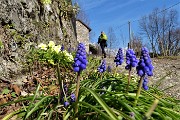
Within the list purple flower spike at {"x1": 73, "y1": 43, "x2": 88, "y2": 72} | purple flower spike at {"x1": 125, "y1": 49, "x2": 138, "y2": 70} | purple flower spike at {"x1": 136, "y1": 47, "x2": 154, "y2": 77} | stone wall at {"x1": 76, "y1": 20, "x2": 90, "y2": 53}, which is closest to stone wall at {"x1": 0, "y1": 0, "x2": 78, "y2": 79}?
purple flower spike at {"x1": 125, "y1": 49, "x2": 138, "y2": 70}

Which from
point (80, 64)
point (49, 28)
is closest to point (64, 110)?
point (80, 64)

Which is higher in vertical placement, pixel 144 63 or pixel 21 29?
pixel 21 29

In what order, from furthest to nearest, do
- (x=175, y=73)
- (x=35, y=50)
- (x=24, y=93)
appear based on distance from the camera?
(x=175, y=73), (x=35, y=50), (x=24, y=93)

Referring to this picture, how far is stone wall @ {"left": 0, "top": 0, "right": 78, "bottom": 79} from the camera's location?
499 centimetres

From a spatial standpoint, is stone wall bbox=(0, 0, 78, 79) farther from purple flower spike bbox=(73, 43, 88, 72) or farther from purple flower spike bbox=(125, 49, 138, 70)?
purple flower spike bbox=(73, 43, 88, 72)

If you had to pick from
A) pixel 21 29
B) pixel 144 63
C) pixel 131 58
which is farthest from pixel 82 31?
pixel 144 63

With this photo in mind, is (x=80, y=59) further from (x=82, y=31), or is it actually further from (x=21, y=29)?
(x=82, y=31)

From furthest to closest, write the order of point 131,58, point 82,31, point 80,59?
1. point 82,31
2. point 131,58
3. point 80,59

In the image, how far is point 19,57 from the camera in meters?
5.27

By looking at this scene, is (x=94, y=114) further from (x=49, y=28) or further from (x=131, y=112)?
(x=49, y=28)

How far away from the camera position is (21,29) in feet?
18.9

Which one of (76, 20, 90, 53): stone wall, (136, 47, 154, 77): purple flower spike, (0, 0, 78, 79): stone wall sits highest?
(76, 20, 90, 53): stone wall

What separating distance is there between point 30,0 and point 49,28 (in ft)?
2.98

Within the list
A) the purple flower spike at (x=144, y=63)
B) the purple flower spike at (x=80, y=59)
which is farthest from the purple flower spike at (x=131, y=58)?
the purple flower spike at (x=80, y=59)
